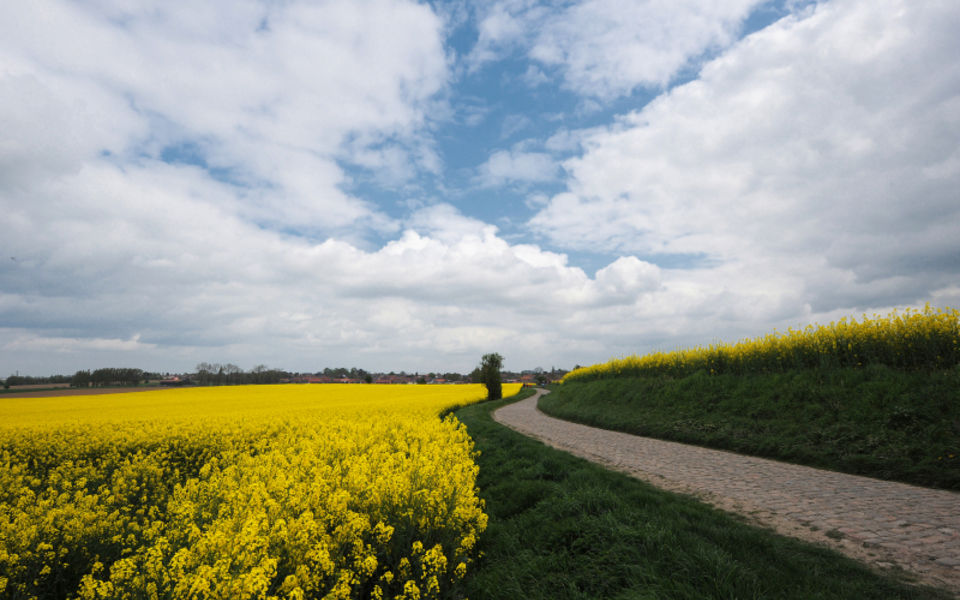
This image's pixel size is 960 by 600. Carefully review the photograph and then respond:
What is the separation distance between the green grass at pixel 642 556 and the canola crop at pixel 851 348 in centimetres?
882

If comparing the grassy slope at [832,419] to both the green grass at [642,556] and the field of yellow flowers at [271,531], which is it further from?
the field of yellow flowers at [271,531]

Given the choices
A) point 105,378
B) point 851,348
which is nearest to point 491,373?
point 851,348

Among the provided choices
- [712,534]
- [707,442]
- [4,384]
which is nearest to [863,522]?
[712,534]

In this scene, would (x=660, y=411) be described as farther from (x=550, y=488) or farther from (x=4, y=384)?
(x=4, y=384)

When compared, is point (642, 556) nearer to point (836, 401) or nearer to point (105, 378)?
point (836, 401)

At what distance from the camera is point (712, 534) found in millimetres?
4914

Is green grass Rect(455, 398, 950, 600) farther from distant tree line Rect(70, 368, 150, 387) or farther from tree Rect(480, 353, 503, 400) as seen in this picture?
distant tree line Rect(70, 368, 150, 387)

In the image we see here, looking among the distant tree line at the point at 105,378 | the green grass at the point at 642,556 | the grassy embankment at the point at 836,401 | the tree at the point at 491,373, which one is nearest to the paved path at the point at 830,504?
the green grass at the point at 642,556

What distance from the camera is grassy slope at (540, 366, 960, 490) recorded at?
26.1 feet

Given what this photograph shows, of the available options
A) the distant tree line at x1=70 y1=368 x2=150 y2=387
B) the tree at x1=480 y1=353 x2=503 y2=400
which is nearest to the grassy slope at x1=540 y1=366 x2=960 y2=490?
the tree at x1=480 y1=353 x2=503 y2=400

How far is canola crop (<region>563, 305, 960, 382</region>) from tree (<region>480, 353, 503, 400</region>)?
25516 millimetres

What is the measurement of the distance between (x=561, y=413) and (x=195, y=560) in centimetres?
2186

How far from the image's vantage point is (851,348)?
11953 mm

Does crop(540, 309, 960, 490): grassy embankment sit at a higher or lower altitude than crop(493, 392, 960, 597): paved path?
higher
